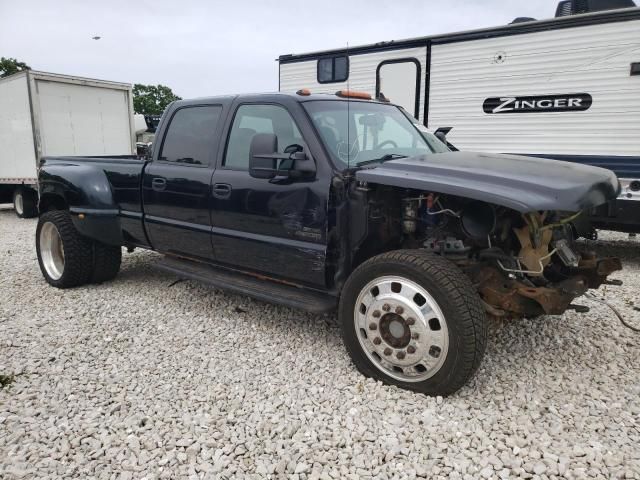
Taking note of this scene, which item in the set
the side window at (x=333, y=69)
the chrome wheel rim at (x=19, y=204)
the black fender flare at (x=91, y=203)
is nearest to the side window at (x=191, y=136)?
the black fender flare at (x=91, y=203)

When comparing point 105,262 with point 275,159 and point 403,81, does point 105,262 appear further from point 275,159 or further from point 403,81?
point 403,81

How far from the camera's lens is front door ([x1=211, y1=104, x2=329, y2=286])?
A: 130 inches

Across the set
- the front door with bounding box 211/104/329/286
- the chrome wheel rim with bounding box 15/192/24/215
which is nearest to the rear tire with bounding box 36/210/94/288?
the front door with bounding box 211/104/329/286

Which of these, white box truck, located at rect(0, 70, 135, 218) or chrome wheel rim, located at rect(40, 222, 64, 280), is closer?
chrome wheel rim, located at rect(40, 222, 64, 280)

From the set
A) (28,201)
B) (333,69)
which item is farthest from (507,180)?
(28,201)

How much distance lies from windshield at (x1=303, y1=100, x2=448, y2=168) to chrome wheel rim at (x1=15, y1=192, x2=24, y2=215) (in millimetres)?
10400

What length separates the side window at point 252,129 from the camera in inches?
141

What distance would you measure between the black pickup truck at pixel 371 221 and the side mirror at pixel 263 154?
0.01 meters

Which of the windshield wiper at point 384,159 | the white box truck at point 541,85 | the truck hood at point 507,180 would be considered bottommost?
the truck hood at point 507,180

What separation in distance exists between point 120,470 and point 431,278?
185 centimetres

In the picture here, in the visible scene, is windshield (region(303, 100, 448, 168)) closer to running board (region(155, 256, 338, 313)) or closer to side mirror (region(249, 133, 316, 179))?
side mirror (region(249, 133, 316, 179))

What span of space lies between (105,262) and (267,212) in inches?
97.3

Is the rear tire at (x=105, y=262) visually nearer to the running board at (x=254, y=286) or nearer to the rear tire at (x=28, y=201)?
the running board at (x=254, y=286)

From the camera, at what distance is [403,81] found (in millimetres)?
7359
